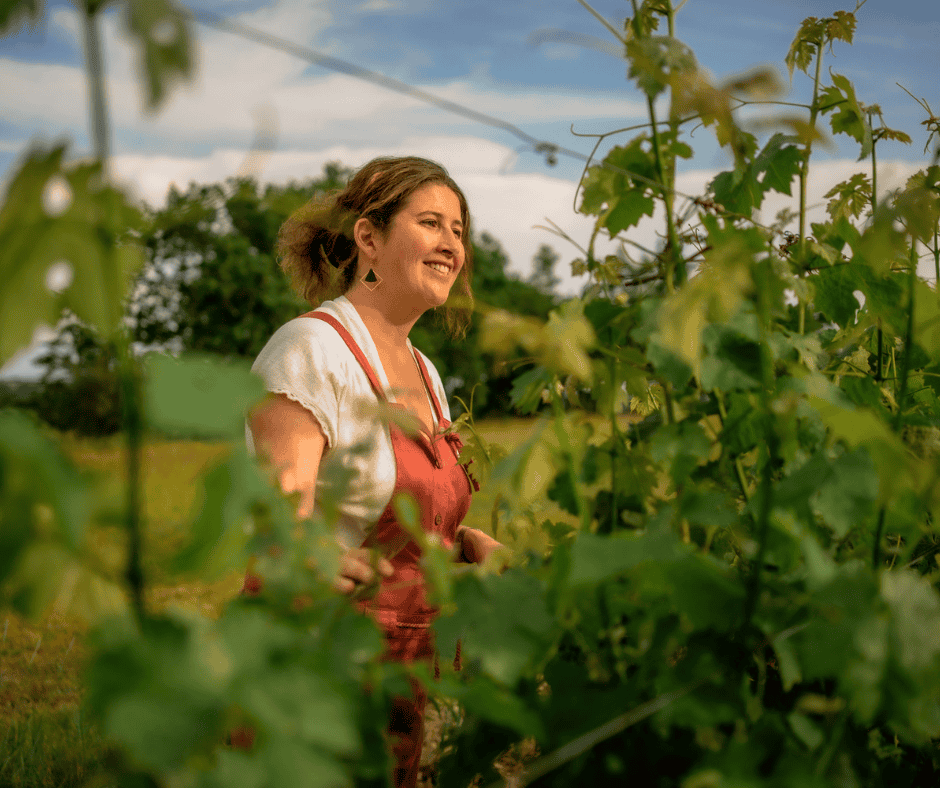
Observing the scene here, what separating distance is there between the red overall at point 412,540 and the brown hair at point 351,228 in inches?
22.9

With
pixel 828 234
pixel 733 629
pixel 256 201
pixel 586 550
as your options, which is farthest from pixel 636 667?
pixel 828 234

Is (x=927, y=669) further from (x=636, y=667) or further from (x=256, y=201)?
(x=256, y=201)

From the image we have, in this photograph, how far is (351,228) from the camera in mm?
2812

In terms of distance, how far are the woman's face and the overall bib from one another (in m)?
0.39

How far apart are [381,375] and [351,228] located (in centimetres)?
73

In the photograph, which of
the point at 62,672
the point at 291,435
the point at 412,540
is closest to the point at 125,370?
the point at 291,435

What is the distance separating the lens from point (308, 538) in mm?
692

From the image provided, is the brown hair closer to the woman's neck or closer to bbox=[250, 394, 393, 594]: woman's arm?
the woman's neck

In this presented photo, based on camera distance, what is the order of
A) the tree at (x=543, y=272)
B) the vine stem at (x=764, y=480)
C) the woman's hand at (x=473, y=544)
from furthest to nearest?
the tree at (x=543, y=272) < the woman's hand at (x=473, y=544) < the vine stem at (x=764, y=480)

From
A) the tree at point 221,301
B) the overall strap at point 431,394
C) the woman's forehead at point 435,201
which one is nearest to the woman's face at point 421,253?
the woman's forehead at point 435,201

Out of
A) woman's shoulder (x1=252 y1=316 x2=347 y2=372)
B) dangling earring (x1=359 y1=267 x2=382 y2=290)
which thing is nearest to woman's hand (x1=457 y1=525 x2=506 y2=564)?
woman's shoulder (x1=252 y1=316 x2=347 y2=372)

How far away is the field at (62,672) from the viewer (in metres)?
0.58

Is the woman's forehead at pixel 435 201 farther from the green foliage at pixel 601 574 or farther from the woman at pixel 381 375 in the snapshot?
the green foliage at pixel 601 574

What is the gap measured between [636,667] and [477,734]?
206 millimetres
